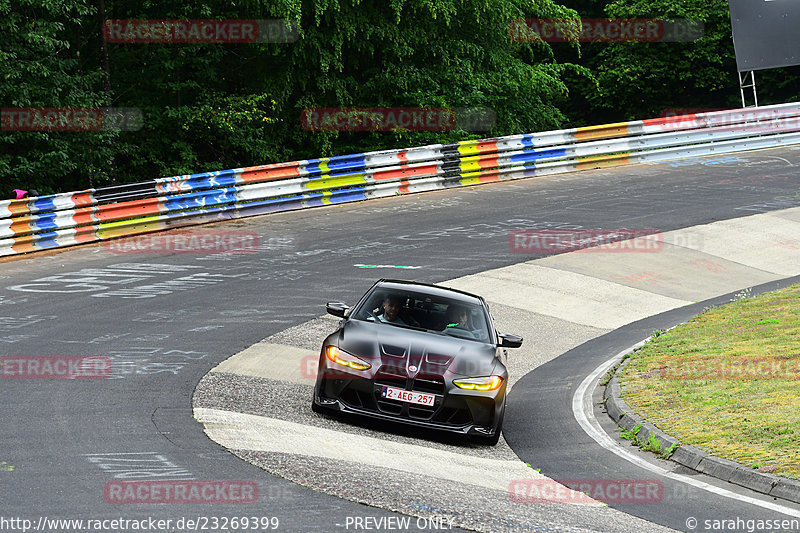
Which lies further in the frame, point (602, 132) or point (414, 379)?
point (602, 132)

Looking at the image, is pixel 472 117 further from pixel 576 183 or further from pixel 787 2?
pixel 787 2

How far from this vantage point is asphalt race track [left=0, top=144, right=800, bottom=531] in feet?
25.7

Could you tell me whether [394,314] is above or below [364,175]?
below

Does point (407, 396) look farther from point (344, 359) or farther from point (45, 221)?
point (45, 221)

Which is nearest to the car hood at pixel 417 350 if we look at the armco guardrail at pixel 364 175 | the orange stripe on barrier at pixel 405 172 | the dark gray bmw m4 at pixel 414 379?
the dark gray bmw m4 at pixel 414 379

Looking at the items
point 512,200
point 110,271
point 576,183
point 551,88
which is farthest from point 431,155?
point 110,271

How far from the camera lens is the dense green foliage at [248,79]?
22.2 m

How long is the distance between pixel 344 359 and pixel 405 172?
14.9 metres

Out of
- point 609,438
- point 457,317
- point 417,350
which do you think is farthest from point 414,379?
point 609,438

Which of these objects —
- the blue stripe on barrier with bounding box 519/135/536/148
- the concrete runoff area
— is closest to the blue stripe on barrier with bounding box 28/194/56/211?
the concrete runoff area

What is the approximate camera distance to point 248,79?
27547 mm

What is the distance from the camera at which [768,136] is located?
101 ft

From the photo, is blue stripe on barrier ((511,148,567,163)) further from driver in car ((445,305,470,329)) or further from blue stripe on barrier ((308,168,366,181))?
driver in car ((445,305,470,329))

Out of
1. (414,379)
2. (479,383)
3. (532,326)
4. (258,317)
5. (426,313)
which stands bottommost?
(532,326)
